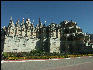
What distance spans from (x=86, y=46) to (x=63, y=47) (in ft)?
28.8

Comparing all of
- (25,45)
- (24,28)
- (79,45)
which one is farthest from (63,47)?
(24,28)

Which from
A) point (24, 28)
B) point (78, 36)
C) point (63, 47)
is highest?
point (24, 28)

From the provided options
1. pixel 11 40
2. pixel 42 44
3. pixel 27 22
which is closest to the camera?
pixel 11 40

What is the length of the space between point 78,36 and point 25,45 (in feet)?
78.2

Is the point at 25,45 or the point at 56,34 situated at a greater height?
the point at 56,34

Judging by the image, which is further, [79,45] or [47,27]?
[47,27]

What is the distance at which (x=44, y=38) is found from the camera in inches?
1720

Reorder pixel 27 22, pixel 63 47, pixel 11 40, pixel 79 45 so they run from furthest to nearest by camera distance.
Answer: pixel 27 22
pixel 79 45
pixel 63 47
pixel 11 40

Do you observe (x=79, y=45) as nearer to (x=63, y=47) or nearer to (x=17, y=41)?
(x=63, y=47)

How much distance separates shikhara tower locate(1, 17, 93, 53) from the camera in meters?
36.4

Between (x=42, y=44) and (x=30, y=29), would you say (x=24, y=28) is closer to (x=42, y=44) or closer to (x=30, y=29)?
(x=30, y=29)

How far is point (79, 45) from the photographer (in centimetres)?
5075

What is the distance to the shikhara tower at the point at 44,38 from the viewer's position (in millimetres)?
36375

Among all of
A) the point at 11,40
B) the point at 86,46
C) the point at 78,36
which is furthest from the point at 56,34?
the point at 11,40
